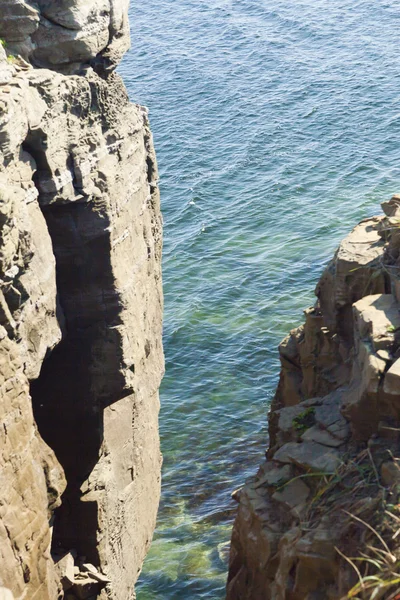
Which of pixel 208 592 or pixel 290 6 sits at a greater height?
pixel 290 6

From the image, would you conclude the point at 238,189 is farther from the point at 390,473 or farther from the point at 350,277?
the point at 390,473

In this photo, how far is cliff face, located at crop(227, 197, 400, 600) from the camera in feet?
27.7

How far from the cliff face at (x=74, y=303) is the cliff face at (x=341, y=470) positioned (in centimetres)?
204

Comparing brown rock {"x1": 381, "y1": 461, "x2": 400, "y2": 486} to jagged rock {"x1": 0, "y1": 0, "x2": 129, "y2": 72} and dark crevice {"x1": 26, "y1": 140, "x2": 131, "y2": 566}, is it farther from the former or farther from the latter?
jagged rock {"x1": 0, "y1": 0, "x2": 129, "y2": 72}

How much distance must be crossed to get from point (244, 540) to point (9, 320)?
333cm

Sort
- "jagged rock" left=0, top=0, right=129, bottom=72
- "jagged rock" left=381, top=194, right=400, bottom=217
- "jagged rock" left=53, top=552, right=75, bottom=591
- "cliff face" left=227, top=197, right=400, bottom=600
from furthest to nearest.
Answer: "jagged rock" left=381, top=194, right=400, bottom=217 < "jagged rock" left=53, top=552, right=75, bottom=591 < "jagged rock" left=0, top=0, right=129, bottom=72 < "cliff face" left=227, top=197, right=400, bottom=600

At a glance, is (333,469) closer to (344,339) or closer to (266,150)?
(344,339)

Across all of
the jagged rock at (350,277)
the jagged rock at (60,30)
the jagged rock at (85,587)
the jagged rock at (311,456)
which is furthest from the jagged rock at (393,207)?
the jagged rock at (85,587)

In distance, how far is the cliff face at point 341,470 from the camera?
333 inches

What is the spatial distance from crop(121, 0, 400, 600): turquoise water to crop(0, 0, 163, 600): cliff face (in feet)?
11.1

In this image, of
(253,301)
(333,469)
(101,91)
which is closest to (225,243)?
(253,301)

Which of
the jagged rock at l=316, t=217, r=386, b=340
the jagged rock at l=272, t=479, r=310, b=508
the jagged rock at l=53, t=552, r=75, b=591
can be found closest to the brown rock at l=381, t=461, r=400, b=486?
the jagged rock at l=272, t=479, r=310, b=508

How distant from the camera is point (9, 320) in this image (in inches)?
359

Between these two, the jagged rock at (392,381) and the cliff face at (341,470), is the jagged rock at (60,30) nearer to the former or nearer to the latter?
the cliff face at (341,470)
